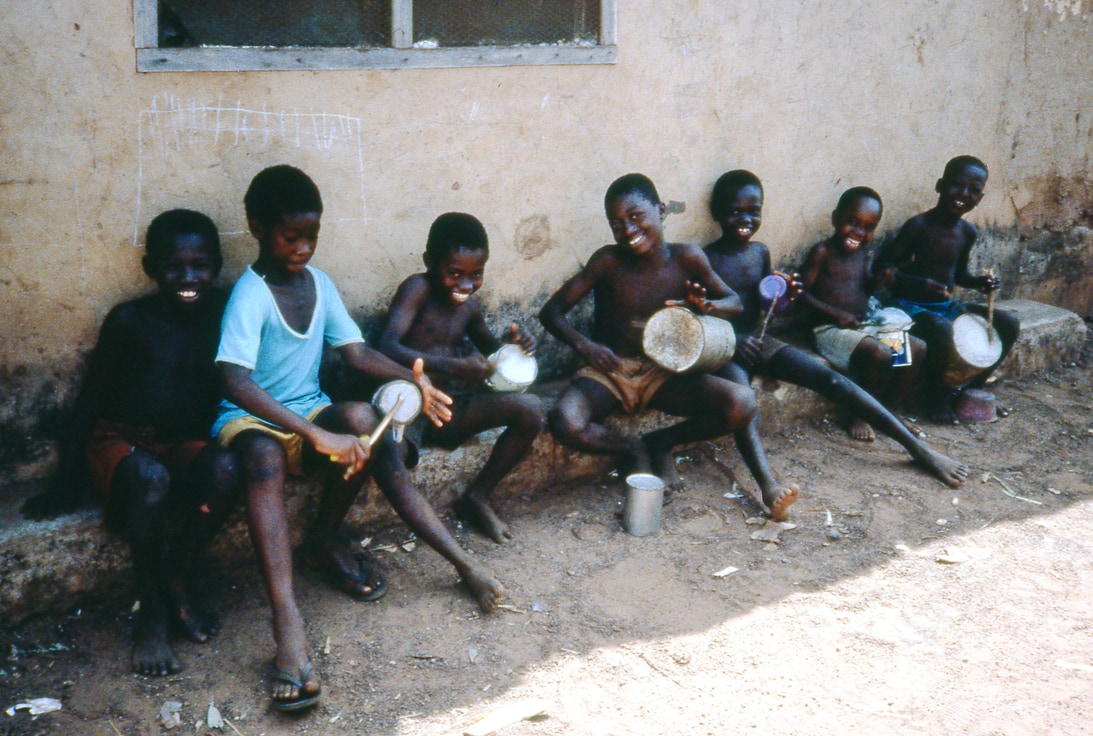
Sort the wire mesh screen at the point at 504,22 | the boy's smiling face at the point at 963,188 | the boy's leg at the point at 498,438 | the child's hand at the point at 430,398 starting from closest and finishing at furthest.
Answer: the child's hand at the point at 430,398 → the boy's leg at the point at 498,438 → the wire mesh screen at the point at 504,22 → the boy's smiling face at the point at 963,188

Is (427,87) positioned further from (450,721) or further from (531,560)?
(450,721)

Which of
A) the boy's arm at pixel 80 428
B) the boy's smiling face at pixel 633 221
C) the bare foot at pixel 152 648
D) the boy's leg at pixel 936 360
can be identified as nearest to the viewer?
the bare foot at pixel 152 648

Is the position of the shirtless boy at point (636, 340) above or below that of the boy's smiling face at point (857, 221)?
below

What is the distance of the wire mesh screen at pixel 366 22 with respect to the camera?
10.8 feet

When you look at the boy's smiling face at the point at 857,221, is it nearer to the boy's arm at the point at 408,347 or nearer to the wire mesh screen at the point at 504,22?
the wire mesh screen at the point at 504,22

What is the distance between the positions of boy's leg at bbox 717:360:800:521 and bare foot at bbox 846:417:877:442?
2.56 feet

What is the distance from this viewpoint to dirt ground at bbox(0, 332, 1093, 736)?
269 cm

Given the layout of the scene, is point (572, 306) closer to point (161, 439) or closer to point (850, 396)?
point (850, 396)

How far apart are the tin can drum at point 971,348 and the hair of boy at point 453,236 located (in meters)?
2.54

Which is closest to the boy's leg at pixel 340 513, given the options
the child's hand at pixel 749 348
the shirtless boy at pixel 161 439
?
the shirtless boy at pixel 161 439

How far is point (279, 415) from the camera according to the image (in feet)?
9.61

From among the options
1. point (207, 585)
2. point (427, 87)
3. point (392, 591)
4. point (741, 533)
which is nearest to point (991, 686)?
point (741, 533)

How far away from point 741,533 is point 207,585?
1.94m

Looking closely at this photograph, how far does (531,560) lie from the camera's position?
3.49 meters
